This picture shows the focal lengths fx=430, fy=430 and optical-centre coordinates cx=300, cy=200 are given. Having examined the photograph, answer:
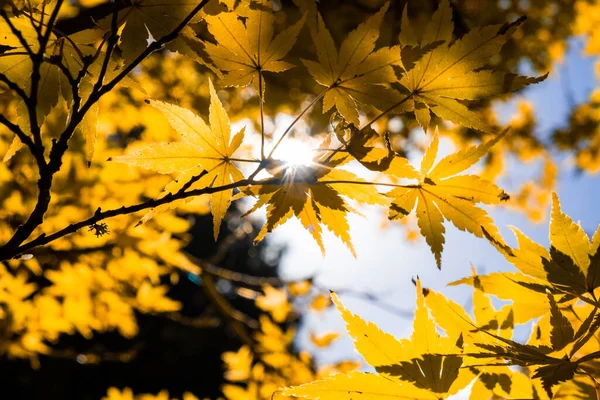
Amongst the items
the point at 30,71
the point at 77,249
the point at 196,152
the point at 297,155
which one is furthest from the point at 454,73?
the point at 77,249

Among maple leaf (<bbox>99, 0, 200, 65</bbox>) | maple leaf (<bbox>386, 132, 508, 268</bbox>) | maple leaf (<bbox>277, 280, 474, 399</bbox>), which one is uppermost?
maple leaf (<bbox>99, 0, 200, 65</bbox>)

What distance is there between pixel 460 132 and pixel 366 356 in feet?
13.4

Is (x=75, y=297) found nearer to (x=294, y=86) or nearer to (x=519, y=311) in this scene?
(x=294, y=86)

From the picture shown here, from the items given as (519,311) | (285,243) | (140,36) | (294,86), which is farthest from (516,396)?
(285,243)

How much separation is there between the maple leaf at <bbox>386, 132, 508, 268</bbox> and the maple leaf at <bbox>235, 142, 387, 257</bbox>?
6 centimetres

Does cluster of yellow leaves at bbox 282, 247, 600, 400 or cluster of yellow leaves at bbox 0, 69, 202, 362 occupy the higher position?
cluster of yellow leaves at bbox 0, 69, 202, 362

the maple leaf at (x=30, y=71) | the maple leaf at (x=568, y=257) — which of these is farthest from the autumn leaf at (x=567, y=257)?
the maple leaf at (x=30, y=71)

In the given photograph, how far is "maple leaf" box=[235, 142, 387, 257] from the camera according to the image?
2.18 ft

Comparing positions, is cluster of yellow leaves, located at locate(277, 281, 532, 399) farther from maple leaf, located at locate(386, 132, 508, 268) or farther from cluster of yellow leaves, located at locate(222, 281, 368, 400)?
cluster of yellow leaves, located at locate(222, 281, 368, 400)

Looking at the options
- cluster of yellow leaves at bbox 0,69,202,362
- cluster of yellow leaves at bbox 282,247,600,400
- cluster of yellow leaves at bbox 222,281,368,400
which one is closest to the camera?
cluster of yellow leaves at bbox 282,247,600,400

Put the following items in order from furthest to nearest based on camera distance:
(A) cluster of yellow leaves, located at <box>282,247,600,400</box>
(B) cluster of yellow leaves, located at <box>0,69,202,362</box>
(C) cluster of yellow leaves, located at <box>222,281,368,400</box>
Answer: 1. (C) cluster of yellow leaves, located at <box>222,281,368,400</box>
2. (B) cluster of yellow leaves, located at <box>0,69,202,362</box>
3. (A) cluster of yellow leaves, located at <box>282,247,600,400</box>

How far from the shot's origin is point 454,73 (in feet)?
2.16

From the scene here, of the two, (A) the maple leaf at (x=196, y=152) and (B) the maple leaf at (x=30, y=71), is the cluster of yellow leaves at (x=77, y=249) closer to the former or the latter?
(B) the maple leaf at (x=30, y=71)

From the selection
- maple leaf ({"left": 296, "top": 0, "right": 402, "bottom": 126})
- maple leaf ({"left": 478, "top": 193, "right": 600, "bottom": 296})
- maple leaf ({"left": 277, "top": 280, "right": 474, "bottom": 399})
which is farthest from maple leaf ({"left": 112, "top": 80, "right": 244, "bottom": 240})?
maple leaf ({"left": 478, "top": 193, "right": 600, "bottom": 296})
